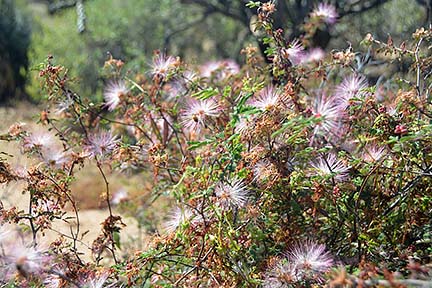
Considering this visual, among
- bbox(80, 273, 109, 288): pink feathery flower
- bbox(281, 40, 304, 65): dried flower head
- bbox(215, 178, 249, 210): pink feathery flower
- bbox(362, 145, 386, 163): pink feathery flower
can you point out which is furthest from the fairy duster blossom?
bbox(281, 40, 304, 65): dried flower head

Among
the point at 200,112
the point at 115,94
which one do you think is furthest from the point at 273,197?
the point at 115,94

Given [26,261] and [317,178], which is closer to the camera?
[26,261]

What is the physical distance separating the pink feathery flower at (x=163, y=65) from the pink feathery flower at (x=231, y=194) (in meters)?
0.76

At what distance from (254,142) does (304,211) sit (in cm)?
32

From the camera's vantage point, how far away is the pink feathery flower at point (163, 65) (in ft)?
8.28

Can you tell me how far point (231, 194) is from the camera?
1.82 m

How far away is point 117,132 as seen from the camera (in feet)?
10.2

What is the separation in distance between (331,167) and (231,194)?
0.33 m

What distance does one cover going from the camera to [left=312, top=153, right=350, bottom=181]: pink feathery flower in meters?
1.86

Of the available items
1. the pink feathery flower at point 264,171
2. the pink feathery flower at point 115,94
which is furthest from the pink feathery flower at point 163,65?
the pink feathery flower at point 264,171

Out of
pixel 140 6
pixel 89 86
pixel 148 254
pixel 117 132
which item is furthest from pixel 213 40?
pixel 148 254

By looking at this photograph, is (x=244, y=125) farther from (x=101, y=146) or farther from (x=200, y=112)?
(x=101, y=146)

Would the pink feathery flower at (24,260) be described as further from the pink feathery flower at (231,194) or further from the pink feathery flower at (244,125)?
the pink feathery flower at (244,125)

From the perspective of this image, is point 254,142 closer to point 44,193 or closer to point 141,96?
point 44,193
